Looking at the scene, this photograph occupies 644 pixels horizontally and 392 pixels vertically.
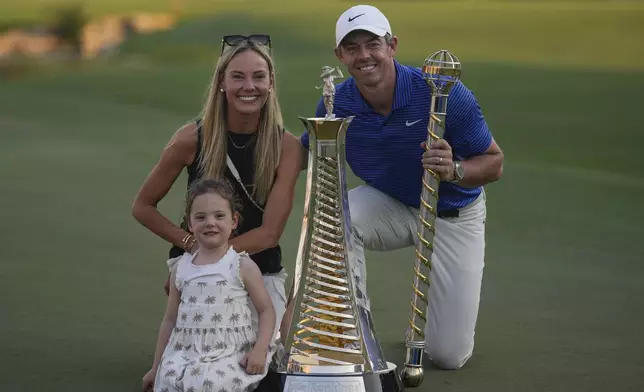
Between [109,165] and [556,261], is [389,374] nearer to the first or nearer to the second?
[556,261]

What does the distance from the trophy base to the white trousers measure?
0.80m

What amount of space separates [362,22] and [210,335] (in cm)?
116

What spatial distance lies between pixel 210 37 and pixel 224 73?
792 centimetres

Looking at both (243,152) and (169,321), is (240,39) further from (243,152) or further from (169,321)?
(169,321)

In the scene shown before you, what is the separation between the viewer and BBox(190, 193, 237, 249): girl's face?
11.8 feet

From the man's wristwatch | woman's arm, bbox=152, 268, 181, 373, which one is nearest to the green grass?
woman's arm, bbox=152, 268, 181, 373

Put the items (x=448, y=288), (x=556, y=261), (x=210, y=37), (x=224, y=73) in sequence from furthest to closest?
(x=210, y=37) < (x=556, y=261) < (x=448, y=288) < (x=224, y=73)

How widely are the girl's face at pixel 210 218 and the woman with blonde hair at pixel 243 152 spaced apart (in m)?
0.31

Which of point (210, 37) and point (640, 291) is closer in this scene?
point (640, 291)

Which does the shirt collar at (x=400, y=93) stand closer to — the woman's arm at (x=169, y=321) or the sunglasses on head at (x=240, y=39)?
the sunglasses on head at (x=240, y=39)

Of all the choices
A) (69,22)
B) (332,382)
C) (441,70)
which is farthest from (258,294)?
(69,22)

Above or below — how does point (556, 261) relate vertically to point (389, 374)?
above

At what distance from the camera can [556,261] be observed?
602 cm

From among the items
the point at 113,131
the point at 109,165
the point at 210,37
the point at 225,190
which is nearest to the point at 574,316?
the point at 225,190
